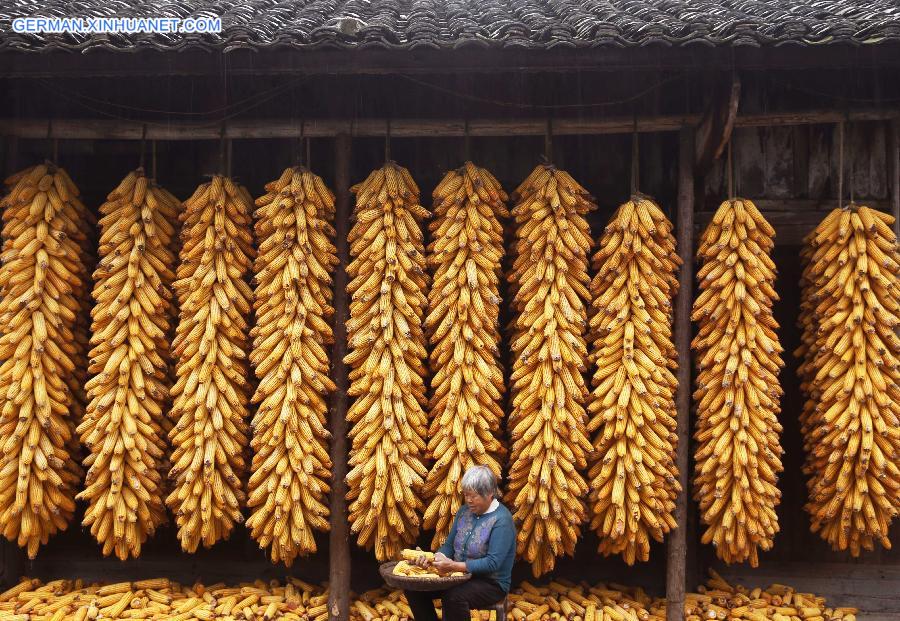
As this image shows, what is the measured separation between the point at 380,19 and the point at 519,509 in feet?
12.5

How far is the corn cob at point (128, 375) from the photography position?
6742mm

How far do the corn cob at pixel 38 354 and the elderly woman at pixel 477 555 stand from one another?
3035 millimetres

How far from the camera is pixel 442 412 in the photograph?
682cm

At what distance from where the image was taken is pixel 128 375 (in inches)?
270

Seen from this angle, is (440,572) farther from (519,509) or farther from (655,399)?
(655,399)

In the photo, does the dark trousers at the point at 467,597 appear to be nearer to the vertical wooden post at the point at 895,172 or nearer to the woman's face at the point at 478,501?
the woman's face at the point at 478,501

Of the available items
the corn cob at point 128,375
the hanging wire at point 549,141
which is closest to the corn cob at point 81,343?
the corn cob at point 128,375

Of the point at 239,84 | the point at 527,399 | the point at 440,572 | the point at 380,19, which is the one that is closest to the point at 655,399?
the point at 527,399

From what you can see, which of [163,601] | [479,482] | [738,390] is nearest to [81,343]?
[163,601]

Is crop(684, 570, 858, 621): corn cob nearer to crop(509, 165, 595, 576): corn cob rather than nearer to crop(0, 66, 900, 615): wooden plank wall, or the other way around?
crop(0, 66, 900, 615): wooden plank wall

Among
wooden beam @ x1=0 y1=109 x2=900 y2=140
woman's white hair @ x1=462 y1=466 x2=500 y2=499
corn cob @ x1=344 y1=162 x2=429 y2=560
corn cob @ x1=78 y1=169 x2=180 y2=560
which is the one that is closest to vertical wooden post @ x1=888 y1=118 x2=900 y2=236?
wooden beam @ x1=0 y1=109 x2=900 y2=140

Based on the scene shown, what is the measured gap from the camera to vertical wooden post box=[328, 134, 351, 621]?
697cm

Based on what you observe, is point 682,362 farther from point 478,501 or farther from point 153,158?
point 153,158

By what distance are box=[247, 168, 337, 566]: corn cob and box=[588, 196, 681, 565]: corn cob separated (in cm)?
209
